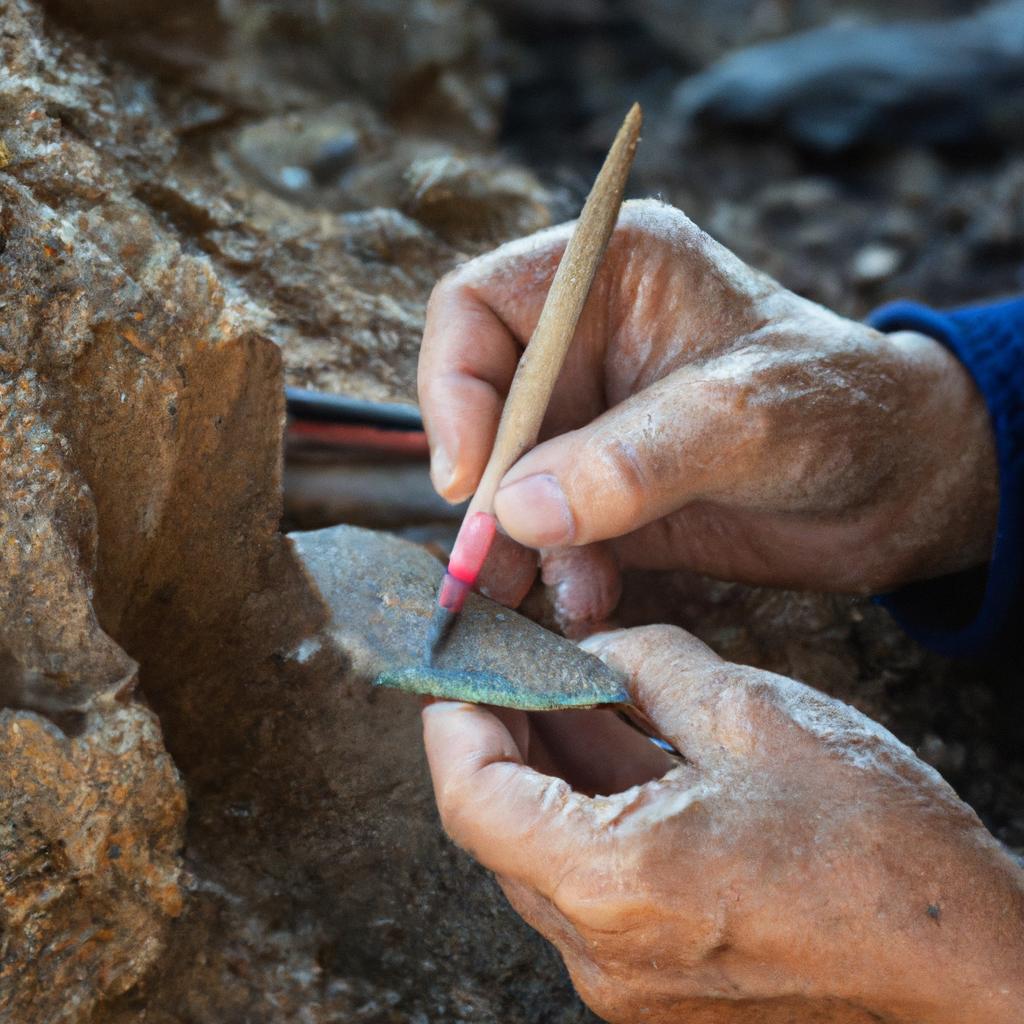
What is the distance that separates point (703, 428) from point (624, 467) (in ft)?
0.31

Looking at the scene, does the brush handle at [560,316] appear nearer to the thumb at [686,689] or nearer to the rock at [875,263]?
the thumb at [686,689]

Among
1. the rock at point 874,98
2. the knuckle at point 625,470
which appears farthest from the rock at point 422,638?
the rock at point 874,98

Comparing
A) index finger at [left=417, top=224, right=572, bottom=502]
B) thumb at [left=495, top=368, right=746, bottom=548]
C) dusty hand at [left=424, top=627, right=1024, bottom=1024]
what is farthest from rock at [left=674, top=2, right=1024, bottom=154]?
dusty hand at [left=424, top=627, right=1024, bottom=1024]

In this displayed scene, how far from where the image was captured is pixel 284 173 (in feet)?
4.99

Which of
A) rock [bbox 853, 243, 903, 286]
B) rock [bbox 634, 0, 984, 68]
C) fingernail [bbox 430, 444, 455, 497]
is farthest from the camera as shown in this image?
rock [bbox 634, 0, 984, 68]

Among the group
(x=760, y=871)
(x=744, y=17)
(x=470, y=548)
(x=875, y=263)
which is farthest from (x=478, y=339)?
(x=744, y=17)

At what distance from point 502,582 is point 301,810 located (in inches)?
10.9

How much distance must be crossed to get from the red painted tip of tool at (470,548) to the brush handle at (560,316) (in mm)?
13

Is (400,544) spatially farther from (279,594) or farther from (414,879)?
(414,879)

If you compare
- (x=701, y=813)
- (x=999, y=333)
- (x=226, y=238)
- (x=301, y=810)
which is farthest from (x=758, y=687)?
(x=226, y=238)

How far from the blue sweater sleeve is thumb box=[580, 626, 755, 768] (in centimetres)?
41

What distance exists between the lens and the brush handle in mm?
860

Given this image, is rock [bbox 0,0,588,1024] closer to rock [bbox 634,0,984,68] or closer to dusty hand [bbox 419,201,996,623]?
dusty hand [bbox 419,201,996,623]

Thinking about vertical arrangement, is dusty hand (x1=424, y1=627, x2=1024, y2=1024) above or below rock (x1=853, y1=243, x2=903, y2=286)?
above
